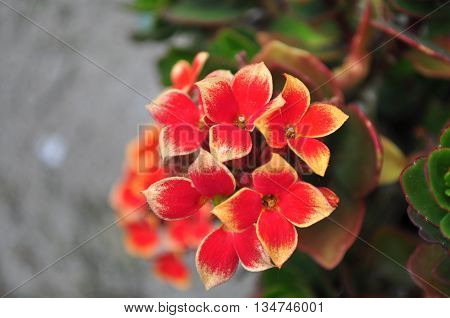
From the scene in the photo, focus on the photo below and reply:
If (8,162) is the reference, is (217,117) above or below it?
above

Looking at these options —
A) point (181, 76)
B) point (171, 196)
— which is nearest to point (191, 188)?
point (171, 196)

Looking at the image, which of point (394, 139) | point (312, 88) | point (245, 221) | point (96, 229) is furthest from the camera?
point (96, 229)

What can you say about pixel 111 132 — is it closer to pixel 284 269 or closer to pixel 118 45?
pixel 118 45

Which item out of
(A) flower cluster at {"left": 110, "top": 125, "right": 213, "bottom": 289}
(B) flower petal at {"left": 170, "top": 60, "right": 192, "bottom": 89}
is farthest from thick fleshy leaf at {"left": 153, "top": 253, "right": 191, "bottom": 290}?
(B) flower petal at {"left": 170, "top": 60, "right": 192, "bottom": 89}

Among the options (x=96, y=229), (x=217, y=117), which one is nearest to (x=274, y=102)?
(x=217, y=117)

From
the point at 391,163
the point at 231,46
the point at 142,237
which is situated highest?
the point at 231,46

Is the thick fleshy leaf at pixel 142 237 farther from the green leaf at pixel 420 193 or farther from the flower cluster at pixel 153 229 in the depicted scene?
the green leaf at pixel 420 193

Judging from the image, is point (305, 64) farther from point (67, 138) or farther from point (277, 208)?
point (67, 138)

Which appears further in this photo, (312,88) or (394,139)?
(394,139)
